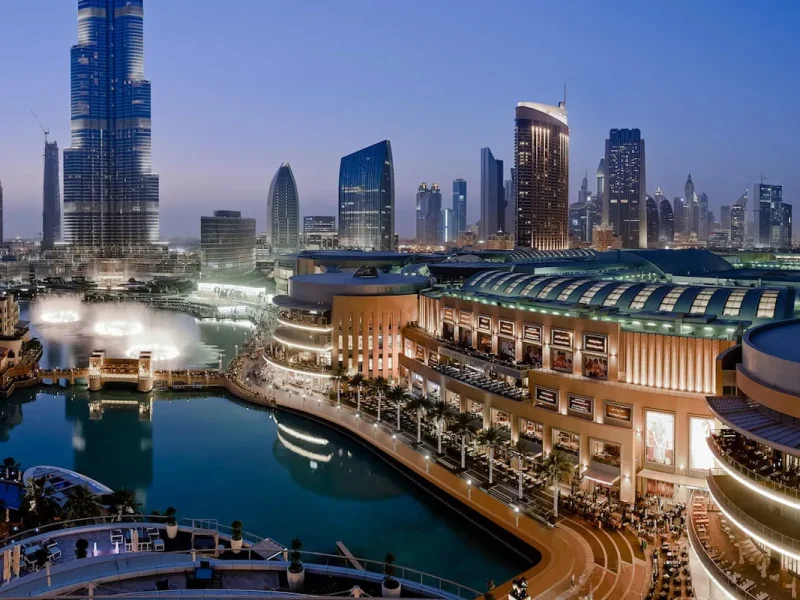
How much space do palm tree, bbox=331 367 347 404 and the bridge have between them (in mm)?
11240

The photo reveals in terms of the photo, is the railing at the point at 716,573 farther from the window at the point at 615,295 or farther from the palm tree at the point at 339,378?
the palm tree at the point at 339,378

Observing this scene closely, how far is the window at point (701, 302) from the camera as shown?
95.8 feet

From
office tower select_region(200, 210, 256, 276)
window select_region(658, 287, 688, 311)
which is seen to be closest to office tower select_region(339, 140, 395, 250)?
office tower select_region(200, 210, 256, 276)

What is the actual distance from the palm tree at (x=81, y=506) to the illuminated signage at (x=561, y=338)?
20.5 m

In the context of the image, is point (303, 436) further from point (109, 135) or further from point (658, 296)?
point (109, 135)

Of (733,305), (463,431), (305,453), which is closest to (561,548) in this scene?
(463,431)

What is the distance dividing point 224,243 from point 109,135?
44392 millimetres

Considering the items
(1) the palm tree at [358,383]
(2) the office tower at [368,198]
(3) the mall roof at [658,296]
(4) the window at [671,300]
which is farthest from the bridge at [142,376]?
(2) the office tower at [368,198]

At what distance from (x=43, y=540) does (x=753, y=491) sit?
18.2m

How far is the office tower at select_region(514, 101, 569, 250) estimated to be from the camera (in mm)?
155125

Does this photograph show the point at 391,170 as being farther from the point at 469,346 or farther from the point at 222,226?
the point at 469,346

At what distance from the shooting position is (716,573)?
15.8 m

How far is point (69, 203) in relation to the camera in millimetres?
167125

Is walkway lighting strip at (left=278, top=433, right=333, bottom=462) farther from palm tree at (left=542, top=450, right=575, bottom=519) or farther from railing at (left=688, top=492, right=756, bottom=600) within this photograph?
railing at (left=688, top=492, right=756, bottom=600)
